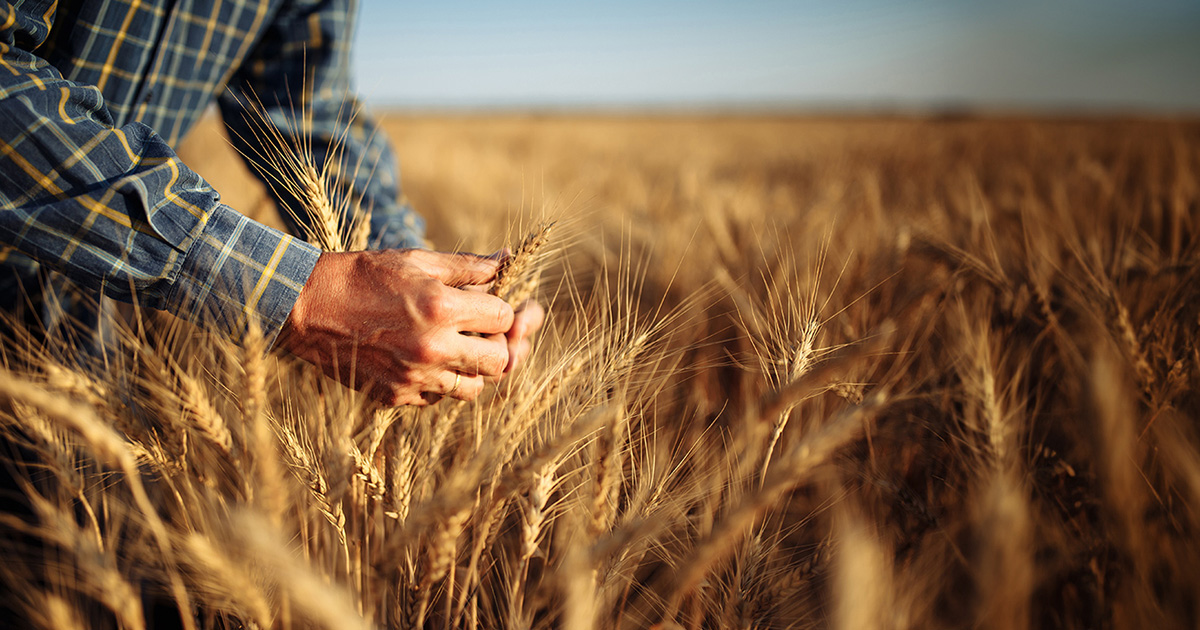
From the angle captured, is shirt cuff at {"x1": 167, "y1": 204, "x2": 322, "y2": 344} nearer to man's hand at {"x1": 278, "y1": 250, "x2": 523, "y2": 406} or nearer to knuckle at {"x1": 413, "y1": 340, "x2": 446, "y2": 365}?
man's hand at {"x1": 278, "y1": 250, "x2": 523, "y2": 406}

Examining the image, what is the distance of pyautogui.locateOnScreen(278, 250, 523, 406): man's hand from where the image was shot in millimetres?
607

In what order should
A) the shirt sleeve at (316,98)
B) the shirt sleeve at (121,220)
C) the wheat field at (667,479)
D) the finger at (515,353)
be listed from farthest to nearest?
the shirt sleeve at (316,98)
the finger at (515,353)
the shirt sleeve at (121,220)
the wheat field at (667,479)

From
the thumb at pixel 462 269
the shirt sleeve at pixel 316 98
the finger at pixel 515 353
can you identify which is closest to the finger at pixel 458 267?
the thumb at pixel 462 269

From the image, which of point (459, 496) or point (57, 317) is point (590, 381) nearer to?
point (459, 496)

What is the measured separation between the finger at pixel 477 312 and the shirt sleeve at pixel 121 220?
0.18 metres

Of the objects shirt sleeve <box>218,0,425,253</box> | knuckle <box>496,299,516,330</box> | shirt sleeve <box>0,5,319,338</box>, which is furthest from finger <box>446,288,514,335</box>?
shirt sleeve <box>218,0,425,253</box>

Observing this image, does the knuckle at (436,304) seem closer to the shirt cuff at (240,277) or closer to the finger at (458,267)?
the finger at (458,267)

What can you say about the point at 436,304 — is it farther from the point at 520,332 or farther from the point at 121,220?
the point at 121,220

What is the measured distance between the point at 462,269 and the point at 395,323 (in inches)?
4.4

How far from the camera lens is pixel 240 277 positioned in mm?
601

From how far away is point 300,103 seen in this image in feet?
3.77

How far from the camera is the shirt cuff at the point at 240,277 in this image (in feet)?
1.97

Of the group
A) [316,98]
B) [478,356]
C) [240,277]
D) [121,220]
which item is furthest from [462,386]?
[316,98]

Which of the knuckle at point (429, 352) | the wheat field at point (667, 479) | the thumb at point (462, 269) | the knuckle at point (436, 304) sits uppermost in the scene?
the thumb at point (462, 269)
